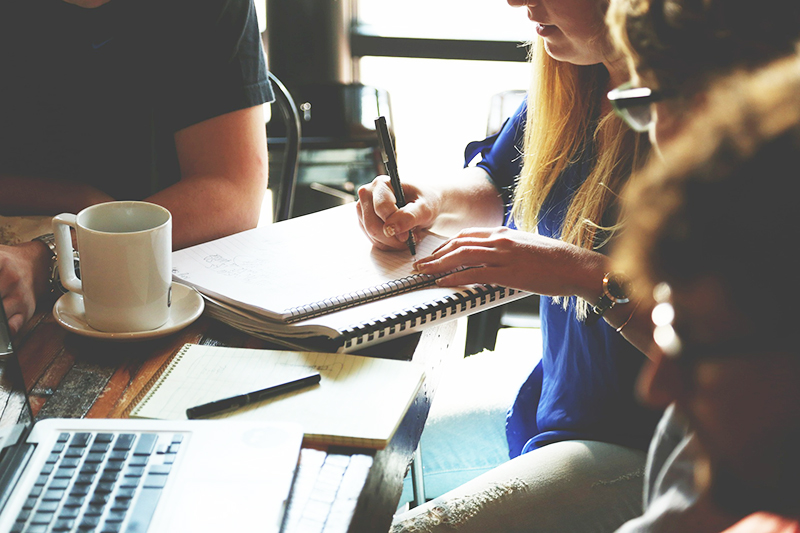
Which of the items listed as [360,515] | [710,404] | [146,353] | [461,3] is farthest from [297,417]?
[461,3]

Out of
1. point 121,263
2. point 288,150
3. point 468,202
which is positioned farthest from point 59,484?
point 288,150

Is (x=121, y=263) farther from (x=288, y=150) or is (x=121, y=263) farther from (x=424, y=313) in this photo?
(x=288, y=150)

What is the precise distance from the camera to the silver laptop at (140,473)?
1.67 ft

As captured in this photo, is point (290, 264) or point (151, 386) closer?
point (151, 386)

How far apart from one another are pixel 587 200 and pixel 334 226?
15.8 inches

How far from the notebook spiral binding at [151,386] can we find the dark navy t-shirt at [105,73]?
0.58 m

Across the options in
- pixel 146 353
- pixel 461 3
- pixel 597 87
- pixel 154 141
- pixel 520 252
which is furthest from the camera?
pixel 461 3

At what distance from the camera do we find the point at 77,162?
1231mm

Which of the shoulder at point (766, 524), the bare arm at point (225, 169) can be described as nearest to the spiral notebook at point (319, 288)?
the bare arm at point (225, 169)

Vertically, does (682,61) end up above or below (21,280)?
above

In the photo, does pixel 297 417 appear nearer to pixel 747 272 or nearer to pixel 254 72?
pixel 747 272

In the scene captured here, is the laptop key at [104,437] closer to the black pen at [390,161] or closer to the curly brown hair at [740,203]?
the curly brown hair at [740,203]

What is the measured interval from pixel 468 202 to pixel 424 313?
0.46 meters

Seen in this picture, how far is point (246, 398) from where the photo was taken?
671 mm
